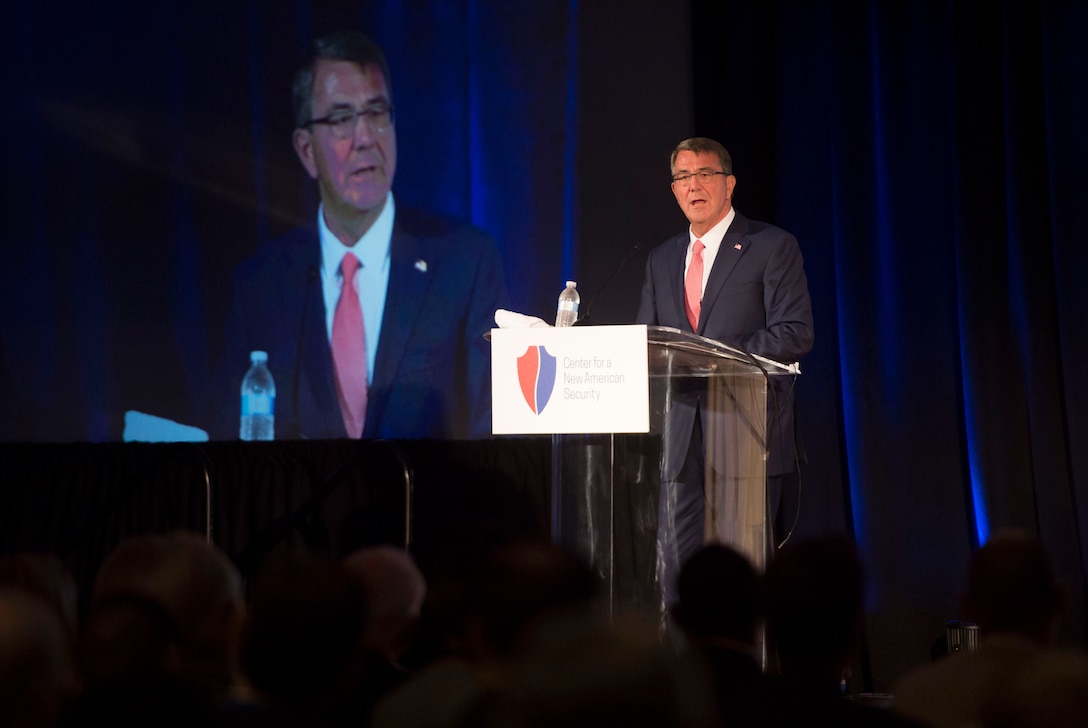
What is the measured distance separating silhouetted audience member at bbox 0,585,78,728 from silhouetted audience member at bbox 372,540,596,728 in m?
0.42

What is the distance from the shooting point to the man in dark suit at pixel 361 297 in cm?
563

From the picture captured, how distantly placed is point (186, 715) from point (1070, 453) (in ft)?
15.4

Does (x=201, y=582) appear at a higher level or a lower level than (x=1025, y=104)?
lower

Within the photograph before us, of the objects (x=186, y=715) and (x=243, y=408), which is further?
(x=243, y=408)

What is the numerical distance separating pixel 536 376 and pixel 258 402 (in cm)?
259

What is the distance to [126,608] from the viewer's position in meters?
1.68

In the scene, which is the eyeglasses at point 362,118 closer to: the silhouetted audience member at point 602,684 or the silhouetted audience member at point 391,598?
the silhouetted audience member at point 391,598

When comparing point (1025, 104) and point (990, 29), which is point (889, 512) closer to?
point (1025, 104)

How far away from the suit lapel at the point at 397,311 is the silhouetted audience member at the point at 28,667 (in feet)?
13.7

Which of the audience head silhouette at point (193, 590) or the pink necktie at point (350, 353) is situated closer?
the audience head silhouette at point (193, 590)

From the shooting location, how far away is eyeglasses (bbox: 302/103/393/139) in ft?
19.1

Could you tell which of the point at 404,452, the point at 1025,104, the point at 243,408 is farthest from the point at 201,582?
the point at 1025,104

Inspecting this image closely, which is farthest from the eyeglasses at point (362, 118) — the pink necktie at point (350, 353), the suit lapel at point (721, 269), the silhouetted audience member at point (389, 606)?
the silhouetted audience member at point (389, 606)

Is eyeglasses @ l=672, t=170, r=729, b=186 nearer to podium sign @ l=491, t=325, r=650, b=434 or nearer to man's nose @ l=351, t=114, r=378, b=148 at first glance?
podium sign @ l=491, t=325, r=650, b=434
